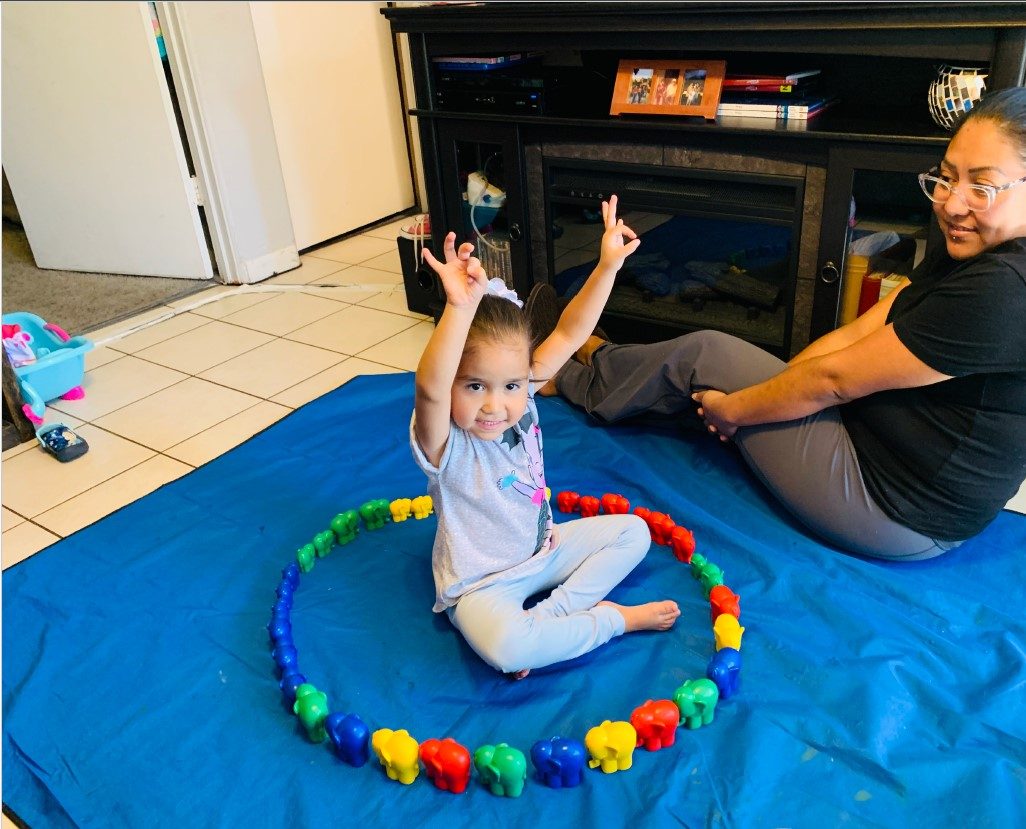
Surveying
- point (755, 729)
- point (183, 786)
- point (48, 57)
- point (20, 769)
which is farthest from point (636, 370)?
point (48, 57)

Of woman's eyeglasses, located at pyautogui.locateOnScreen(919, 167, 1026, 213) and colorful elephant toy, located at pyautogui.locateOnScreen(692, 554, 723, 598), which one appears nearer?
woman's eyeglasses, located at pyautogui.locateOnScreen(919, 167, 1026, 213)

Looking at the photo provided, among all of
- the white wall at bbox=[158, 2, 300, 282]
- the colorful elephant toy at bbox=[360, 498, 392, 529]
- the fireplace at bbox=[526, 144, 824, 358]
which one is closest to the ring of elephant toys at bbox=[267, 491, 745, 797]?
the colorful elephant toy at bbox=[360, 498, 392, 529]

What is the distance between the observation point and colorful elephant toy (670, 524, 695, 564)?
1625 millimetres

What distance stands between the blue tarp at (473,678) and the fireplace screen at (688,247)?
506mm

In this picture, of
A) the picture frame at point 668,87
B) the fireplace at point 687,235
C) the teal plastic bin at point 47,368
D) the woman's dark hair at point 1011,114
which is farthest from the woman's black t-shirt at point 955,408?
the teal plastic bin at point 47,368

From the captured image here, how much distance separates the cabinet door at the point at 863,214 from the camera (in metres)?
1.81

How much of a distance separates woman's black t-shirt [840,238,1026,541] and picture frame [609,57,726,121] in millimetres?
754

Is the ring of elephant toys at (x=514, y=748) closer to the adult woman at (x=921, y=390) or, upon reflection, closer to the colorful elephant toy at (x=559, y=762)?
the colorful elephant toy at (x=559, y=762)

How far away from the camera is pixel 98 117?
304 centimetres

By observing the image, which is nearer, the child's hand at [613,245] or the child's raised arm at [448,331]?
the child's raised arm at [448,331]

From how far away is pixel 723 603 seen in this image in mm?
1455

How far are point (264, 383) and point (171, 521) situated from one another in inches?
27.5

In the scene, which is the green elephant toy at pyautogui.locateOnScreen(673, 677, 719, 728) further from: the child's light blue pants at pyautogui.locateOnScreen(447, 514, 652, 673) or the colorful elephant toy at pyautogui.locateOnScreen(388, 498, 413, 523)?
the colorful elephant toy at pyautogui.locateOnScreen(388, 498, 413, 523)

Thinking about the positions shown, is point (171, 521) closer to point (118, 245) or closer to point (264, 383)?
point (264, 383)
